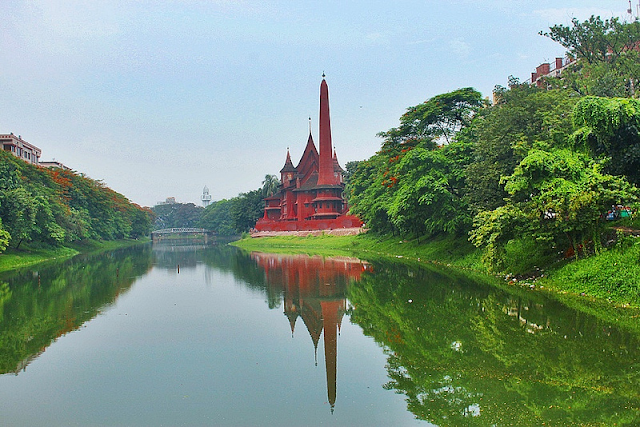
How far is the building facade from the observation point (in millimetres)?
65812

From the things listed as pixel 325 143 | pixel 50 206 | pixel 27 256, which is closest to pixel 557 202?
pixel 27 256

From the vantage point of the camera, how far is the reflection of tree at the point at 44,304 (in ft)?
39.1

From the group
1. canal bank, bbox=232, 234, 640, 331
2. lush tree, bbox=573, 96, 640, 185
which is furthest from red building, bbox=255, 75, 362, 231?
lush tree, bbox=573, 96, 640, 185

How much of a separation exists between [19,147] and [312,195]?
127 feet

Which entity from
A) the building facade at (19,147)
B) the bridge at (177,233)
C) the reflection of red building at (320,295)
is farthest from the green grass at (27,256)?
the bridge at (177,233)

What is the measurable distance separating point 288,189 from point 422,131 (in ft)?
146

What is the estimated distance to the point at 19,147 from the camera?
69.2 m

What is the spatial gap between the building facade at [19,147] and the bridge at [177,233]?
40220 mm

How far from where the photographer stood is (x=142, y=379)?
9.51 m

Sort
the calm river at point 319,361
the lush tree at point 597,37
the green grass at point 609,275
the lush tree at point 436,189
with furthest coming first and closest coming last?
the lush tree at point 597,37, the lush tree at point 436,189, the green grass at point 609,275, the calm river at point 319,361

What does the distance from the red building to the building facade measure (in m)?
32.6

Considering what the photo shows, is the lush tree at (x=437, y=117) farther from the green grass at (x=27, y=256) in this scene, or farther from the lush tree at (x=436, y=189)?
the green grass at (x=27, y=256)

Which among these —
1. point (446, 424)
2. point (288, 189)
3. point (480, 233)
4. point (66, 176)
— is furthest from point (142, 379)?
point (288, 189)

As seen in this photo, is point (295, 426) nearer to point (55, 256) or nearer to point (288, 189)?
point (55, 256)
